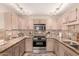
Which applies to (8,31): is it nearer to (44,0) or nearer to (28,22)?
(28,22)

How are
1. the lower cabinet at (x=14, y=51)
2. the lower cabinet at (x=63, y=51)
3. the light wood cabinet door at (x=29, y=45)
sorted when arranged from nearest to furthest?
the lower cabinet at (x=63, y=51), the lower cabinet at (x=14, y=51), the light wood cabinet door at (x=29, y=45)

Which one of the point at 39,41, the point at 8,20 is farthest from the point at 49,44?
the point at 8,20

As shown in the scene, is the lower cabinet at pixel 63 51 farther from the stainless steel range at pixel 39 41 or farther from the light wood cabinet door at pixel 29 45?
the light wood cabinet door at pixel 29 45

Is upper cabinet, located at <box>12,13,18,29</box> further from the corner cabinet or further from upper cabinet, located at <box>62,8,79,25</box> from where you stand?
upper cabinet, located at <box>62,8,79,25</box>

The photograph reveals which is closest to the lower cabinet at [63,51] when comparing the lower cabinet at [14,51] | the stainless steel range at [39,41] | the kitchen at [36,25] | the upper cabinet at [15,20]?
the kitchen at [36,25]

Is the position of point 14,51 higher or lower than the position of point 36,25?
lower

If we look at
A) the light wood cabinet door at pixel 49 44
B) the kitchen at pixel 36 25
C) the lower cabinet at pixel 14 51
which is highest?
the kitchen at pixel 36 25

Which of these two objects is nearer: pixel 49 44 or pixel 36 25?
pixel 36 25

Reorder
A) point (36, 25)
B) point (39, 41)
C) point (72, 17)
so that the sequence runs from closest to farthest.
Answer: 1. point (36, 25)
2. point (39, 41)
3. point (72, 17)

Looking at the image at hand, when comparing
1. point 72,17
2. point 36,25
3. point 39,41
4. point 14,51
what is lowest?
point 14,51

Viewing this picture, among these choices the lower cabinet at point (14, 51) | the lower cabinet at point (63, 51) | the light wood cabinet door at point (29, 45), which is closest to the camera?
the lower cabinet at point (63, 51)

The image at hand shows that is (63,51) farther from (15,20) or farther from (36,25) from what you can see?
(15,20)

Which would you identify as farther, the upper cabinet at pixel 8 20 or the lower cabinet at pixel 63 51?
the upper cabinet at pixel 8 20

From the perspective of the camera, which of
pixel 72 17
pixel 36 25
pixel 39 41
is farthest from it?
pixel 72 17
